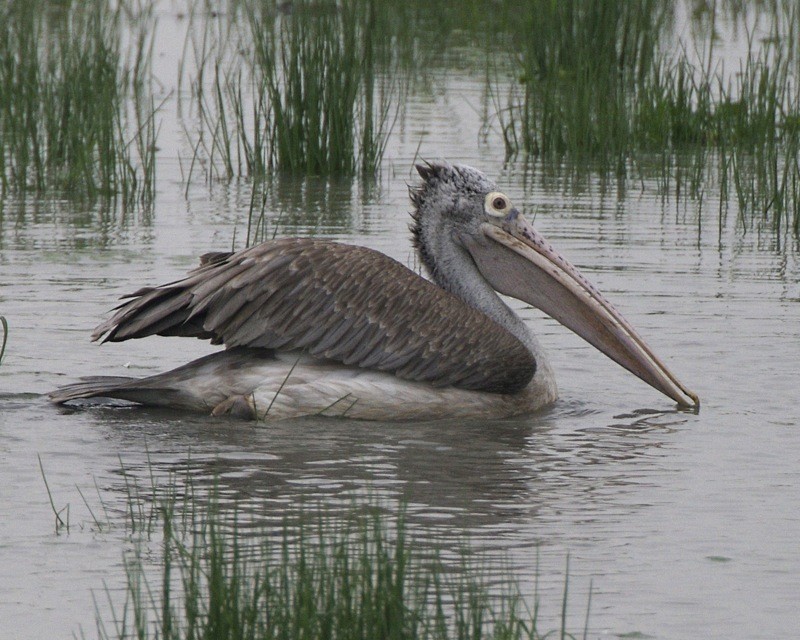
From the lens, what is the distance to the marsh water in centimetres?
452

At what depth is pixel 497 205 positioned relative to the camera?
7.07 meters

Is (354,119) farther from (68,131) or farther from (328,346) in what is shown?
(328,346)

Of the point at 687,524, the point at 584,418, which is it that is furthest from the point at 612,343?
the point at 687,524

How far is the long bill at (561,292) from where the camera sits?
22.4 ft

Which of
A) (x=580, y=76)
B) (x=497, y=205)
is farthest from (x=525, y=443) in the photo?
(x=580, y=76)

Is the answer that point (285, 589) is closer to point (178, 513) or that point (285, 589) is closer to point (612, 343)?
point (178, 513)

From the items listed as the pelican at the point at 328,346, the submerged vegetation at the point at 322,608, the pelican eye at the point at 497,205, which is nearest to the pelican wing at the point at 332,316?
the pelican at the point at 328,346

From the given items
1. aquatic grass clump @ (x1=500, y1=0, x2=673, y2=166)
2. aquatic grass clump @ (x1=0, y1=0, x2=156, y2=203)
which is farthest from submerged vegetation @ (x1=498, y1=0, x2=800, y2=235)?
aquatic grass clump @ (x1=0, y1=0, x2=156, y2=203)

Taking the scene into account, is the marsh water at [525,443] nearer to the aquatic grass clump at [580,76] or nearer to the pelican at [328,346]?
the pelican at [328,346]

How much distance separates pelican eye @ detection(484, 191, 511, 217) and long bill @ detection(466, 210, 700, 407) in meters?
0.04

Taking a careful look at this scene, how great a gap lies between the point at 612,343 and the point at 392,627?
11.5 ft

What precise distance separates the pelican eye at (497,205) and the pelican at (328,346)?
52 centimetres

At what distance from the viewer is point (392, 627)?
3.59m

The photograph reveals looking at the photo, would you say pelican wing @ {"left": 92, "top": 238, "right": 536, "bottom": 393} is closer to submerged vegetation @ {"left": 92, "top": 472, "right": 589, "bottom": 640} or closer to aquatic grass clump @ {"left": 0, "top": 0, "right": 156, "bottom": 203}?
submerged vegetation @ {"left": 92, "top": 472, "right": 589, "bottom": 640}
